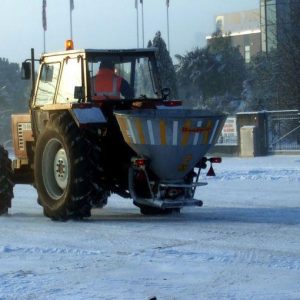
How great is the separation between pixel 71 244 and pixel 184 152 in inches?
107

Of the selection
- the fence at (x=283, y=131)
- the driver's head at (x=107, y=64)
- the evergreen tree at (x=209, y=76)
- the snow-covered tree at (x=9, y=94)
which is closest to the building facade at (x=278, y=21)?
the evergreen tree at (x=209, y=76)

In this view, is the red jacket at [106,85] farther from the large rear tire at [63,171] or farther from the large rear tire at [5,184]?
the large rear tire at [5,184]

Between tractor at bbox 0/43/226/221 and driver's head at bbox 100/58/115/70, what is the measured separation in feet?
0.13

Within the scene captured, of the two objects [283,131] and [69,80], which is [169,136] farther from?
[283,131]

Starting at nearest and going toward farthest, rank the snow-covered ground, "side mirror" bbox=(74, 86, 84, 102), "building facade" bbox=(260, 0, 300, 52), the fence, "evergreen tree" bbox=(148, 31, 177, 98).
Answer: the snow-covered ground < "side mirror" bbox=(74, 86, 84, 102) < the fence < "building facade" bbox=(260, 0, 300, 52) < "evergreen tree" bbox=(148, 31, 177, 98)

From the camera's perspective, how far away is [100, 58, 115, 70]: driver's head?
1382cm

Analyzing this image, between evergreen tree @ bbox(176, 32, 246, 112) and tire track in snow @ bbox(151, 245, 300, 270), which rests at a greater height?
evergreen tree @ bbox(176, 32, 246, 112)

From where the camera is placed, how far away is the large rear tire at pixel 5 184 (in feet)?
47.2

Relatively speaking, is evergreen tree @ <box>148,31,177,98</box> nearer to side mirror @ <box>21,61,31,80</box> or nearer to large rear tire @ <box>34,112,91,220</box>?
side mirror @ <box>21,61,31,80</box>

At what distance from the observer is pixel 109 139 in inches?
522

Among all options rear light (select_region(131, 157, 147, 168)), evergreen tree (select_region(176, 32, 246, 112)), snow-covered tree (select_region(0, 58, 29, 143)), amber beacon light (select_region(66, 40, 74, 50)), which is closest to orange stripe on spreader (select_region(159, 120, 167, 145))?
rear light (select_region(131, 157, 147, 168))

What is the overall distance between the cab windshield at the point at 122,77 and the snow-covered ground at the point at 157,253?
1887mm

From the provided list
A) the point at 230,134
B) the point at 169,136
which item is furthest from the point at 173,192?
the point at 230,134

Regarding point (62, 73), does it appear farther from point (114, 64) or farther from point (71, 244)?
point (71, 244)
